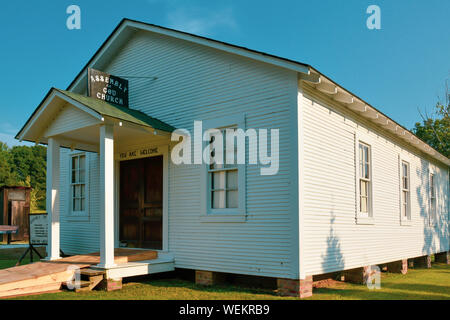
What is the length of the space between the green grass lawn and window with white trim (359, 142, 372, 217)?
1.99 meters

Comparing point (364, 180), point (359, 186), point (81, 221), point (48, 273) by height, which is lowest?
point (48, 273)

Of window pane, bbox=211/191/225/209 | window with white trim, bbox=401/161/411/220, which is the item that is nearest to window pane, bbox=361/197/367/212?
window with white trim, bbox=401/161/411/220

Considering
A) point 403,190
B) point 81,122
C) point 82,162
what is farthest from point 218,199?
point 403,190

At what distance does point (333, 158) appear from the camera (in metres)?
9.71

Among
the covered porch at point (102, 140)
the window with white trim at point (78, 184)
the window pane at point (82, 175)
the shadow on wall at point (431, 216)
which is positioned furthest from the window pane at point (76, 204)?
the shadow on wall at point (431, 216)

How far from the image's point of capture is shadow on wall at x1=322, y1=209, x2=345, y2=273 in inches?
356

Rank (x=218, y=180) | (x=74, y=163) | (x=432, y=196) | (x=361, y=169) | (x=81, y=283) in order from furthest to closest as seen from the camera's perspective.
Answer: (x=432, y=196) < (x=74, y=163) < (x=361, y=169) < (x=218, y=180) < (x=81, y=283)

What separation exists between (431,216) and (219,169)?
11.1 meters

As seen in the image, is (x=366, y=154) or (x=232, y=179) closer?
(x=232, y=179)

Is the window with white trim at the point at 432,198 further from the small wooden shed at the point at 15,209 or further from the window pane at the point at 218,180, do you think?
the small wooden shed at the point at 15,209

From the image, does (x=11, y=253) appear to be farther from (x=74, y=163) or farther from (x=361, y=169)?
(x=361, y=169)

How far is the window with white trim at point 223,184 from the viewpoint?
938 centimetres

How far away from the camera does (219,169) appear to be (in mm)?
9555
